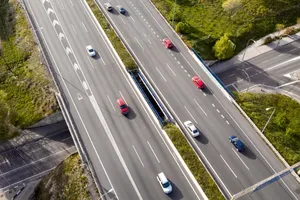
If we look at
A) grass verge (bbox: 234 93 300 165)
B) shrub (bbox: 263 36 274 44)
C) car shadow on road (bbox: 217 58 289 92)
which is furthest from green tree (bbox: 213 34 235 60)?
grass verge (bbox: 234 93 300 165)

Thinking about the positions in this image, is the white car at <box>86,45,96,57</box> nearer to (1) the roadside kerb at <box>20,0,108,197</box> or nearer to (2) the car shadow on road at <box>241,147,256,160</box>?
(1) the roadside kerb at <box>20,0,108,197</box>

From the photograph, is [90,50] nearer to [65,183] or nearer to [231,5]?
[65,183]

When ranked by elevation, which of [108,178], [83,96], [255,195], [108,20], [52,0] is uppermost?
[52,0]

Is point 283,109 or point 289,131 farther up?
point 283,109

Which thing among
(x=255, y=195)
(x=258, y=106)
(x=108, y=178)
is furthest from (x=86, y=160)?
(x=258, y=106)

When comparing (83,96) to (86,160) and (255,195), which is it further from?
(255,195)

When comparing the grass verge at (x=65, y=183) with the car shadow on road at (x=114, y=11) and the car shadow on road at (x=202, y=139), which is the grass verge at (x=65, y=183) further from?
the car shadow on road at (x=114, y=11)
